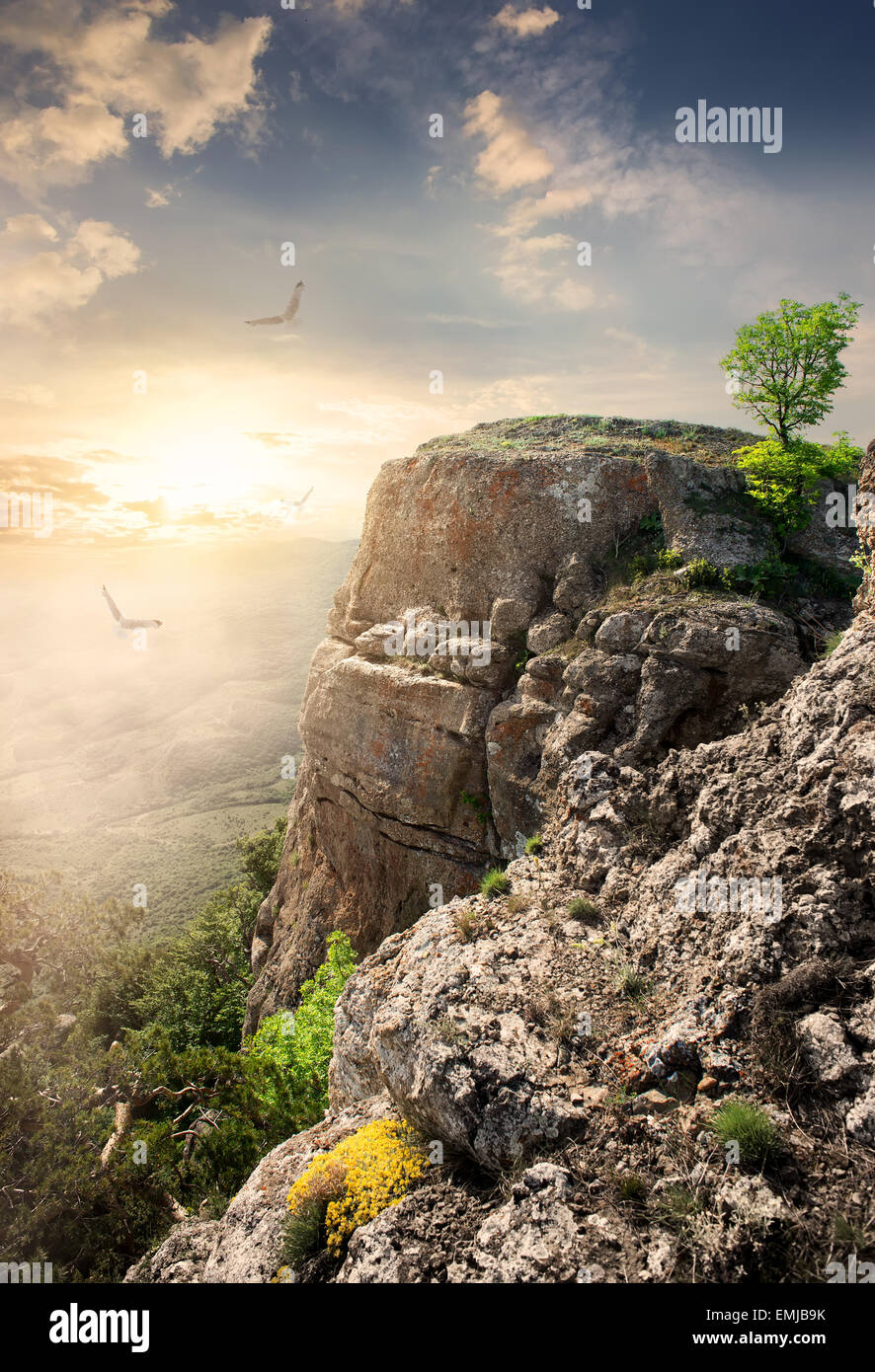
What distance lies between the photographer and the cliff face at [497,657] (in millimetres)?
13000

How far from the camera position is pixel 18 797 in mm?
188750

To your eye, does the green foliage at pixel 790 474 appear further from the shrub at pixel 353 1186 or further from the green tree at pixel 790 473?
the shrub at pixel 353 1186

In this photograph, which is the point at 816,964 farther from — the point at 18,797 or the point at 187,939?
the point at 18,797

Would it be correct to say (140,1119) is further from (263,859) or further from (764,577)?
(764,577)

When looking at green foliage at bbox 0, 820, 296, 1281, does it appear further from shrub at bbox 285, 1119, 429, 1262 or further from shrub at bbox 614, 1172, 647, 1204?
shrub at bbox 614, 1172, 647, 1204

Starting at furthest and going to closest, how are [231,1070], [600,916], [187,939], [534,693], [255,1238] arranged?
[187,939]
[231,1070]
[534,693]
[600,916]
[255,1238]

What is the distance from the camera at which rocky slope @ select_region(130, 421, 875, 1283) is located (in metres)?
5.54

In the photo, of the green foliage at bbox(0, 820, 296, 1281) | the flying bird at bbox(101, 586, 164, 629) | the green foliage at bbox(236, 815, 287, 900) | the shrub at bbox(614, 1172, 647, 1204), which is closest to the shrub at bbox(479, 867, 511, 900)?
the shrub at bbox(614, 1172, 647, 1204)

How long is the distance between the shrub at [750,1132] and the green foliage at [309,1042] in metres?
11.9

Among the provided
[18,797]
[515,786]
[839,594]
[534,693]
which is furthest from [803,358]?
[18,797]

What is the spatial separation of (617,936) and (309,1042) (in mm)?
11671

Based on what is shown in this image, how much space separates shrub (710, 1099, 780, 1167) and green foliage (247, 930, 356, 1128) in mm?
11895

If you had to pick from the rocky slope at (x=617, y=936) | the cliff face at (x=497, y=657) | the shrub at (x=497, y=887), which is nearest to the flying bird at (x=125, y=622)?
the cliff face at (x=497, y=657)
